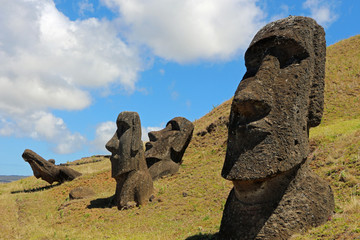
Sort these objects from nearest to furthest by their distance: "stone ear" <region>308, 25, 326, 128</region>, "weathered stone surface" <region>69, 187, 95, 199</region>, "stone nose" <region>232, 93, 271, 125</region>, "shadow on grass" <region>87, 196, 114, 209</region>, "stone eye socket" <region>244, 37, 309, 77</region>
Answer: "stone nose" <region>232, 93, 271, 125</region>, "stone eye socket" <region>244, 37, 309, 77</region>, "stone ear" <region>308, 25, 326, 128</region>, "shadow on grass" <region>87, 196, 114, 209</region>, "weathered stone surface" <region>69, 187, 95, 199</region>

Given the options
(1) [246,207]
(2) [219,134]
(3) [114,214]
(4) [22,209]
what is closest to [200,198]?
(3) [114,214]

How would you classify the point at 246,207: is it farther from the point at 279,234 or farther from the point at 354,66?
the point at 354,66

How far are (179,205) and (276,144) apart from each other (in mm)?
6515

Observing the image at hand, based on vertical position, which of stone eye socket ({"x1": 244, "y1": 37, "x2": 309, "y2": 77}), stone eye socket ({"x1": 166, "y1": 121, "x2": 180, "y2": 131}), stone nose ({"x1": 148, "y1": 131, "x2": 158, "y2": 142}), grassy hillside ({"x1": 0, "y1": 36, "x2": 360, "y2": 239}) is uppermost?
stone eye socket ({"x1": 166, "y1": 121, "x2": 180, "y2": 131})

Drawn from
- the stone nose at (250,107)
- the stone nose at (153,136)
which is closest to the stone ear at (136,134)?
the stone nose at (153,136)

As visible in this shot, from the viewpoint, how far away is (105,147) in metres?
13.7

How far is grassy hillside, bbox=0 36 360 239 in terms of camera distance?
8023 mm

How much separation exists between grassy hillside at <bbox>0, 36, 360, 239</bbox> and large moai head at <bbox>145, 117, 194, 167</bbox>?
944 mm

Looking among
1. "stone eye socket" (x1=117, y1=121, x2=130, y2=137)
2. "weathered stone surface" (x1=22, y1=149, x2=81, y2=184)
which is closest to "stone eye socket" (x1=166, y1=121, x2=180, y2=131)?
"stone eye socket" (x1=117, y1=121, x2=130, y2=137)

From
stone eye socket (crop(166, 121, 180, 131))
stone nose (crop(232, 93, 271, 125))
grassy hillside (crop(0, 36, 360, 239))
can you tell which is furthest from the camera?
stone eye socket (crop(166, 121, 180, 131))

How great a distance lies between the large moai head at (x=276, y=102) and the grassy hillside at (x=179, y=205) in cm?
134

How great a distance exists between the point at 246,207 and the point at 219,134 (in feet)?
53.3

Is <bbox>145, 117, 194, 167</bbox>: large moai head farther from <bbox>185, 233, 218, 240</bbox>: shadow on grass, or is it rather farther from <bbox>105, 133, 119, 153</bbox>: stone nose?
<bbox>185, 233, 218, 240</bbox>: shadow on grass

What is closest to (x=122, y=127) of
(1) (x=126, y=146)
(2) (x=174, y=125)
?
(1) (x=126, y=146)
